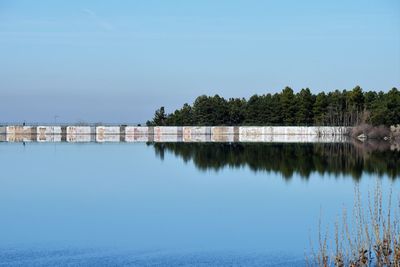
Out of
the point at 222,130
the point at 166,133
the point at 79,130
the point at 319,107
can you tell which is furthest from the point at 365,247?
the point at 79,130

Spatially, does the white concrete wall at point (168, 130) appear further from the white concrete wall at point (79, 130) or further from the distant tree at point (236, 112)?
the white concrete wall at point (79, 130)

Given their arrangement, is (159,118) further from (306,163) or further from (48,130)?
(306,163)

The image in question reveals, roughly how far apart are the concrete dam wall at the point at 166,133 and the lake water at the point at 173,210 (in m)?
45.8

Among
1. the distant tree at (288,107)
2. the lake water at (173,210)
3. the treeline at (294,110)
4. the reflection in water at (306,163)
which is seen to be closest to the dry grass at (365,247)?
the lake water at (173,210)

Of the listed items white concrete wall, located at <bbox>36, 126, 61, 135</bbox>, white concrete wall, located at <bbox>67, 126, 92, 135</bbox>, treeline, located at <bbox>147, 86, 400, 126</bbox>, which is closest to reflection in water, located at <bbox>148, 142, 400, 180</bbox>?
treeline, located at <bbox>147, 86, 400, 126</bbox>

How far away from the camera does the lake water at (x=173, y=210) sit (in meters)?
13.3

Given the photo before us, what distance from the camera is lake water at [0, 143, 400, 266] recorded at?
1331 centimetres

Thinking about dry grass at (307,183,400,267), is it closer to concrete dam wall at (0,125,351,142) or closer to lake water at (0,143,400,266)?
lake water at (0,143,400,266)

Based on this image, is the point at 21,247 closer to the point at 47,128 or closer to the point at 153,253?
the point at 153,253

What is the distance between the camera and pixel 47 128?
10619 cm

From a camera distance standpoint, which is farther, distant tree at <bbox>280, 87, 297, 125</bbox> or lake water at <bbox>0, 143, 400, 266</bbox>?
distant tree at <bbox>280, 87, 297, 125</bbox>

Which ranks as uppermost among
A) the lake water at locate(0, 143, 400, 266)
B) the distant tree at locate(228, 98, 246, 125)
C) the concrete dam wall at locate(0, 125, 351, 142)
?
the distant tree at locate(228, 98, 246, 125)

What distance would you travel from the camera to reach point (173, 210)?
1934cm

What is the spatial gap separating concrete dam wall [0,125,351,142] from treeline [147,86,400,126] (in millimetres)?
1717
